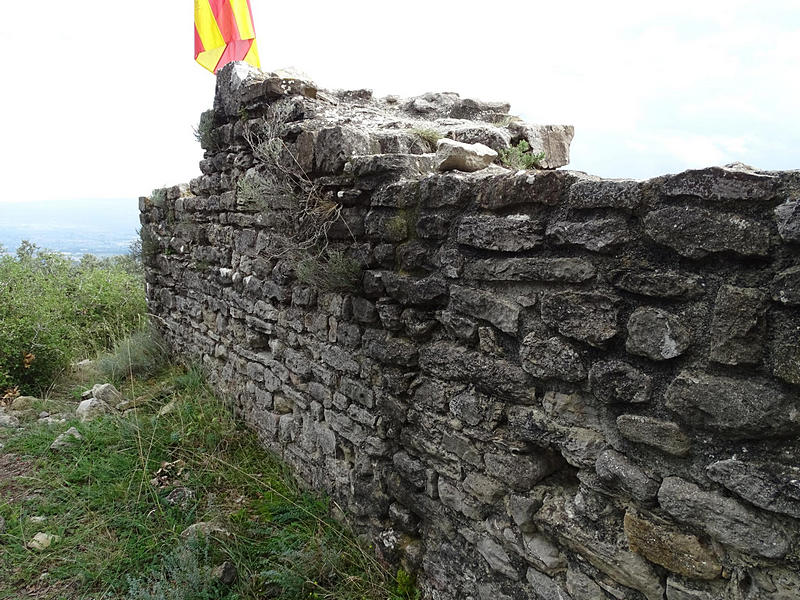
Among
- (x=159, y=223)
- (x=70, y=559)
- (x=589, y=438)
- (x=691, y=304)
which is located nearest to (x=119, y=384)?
(x=159, y=223)

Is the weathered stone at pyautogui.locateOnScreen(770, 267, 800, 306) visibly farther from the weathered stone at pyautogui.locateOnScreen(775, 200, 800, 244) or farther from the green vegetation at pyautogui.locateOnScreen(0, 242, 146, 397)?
the green vegetation at pyautogui.locateOnScreen(0, 242, 146, 397)

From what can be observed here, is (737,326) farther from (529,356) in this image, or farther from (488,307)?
(488,307)

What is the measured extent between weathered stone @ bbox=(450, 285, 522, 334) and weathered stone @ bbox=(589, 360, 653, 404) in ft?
1.24

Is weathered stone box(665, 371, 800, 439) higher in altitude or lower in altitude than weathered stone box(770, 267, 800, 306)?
lower

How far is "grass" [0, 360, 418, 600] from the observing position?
2916 mm

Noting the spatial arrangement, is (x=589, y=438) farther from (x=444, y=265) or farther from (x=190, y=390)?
(x=190, y=390)

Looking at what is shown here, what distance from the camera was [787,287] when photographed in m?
1.42

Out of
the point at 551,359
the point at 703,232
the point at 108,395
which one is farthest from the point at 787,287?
the point at 108,395

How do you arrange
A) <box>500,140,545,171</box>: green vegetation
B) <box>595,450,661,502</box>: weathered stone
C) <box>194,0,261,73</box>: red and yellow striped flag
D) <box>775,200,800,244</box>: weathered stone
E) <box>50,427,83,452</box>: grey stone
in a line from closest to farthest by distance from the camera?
<box>775,200,800,244</box>: weathered stone → <box>595,450,661,502</box>: weathered stone → <box>500,140,545,171</box>: green vegetation → <box>50,427,83,452</box>: grey stone → <box>194,0,261,73</box>: red and yellow striped flag

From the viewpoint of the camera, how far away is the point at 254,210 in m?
4.11

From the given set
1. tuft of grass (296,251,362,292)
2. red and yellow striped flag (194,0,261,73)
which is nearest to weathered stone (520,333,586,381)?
tuft of grass (296,251,362,292)

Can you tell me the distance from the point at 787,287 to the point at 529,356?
33.9 inches

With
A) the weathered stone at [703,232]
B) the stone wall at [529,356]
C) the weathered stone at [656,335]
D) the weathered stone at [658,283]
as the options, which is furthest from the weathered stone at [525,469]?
the weathered stone at [703,232]

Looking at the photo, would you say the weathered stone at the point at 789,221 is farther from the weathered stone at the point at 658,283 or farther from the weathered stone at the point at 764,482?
the weathered stone at the point at 764,482
